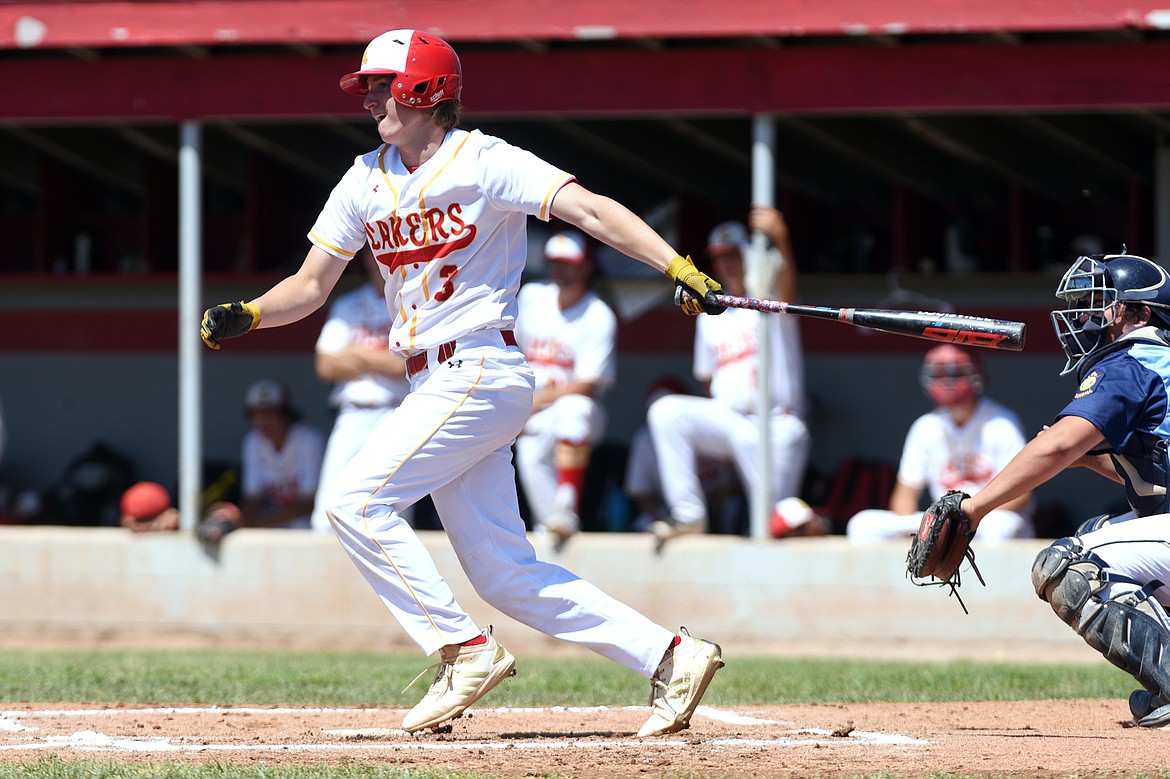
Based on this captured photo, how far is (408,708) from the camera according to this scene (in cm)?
577

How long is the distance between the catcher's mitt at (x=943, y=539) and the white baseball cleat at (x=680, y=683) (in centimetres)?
65

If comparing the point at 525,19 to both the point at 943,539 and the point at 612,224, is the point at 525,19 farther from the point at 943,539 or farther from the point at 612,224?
the point at 943,539

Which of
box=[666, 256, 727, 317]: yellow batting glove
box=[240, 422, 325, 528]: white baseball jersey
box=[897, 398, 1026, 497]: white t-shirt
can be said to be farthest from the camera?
box=[240, 422, 325, 528]: white baseball jersey

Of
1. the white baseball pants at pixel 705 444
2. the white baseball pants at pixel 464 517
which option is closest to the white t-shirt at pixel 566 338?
the white baseball pants at pixel 705 444

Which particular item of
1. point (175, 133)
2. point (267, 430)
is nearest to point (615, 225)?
point (267, 430)

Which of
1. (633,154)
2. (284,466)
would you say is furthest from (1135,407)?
(633,154)

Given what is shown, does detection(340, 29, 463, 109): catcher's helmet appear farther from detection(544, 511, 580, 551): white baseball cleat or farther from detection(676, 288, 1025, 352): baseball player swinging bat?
detection(544, 511, 580, 551): white baseball cleat

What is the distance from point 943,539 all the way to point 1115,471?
2.14ft

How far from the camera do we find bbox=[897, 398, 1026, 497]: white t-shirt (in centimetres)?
852

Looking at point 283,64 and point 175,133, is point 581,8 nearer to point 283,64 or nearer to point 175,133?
point 283,64

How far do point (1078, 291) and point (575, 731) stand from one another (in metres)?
2.01

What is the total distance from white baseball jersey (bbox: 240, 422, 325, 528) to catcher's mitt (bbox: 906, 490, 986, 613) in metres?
5.78

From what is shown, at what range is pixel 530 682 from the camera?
689 cm

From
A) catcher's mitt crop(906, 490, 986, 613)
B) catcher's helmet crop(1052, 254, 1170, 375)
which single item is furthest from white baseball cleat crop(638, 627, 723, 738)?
catcher's helmet crop(1052, 254, 1170, 375)
